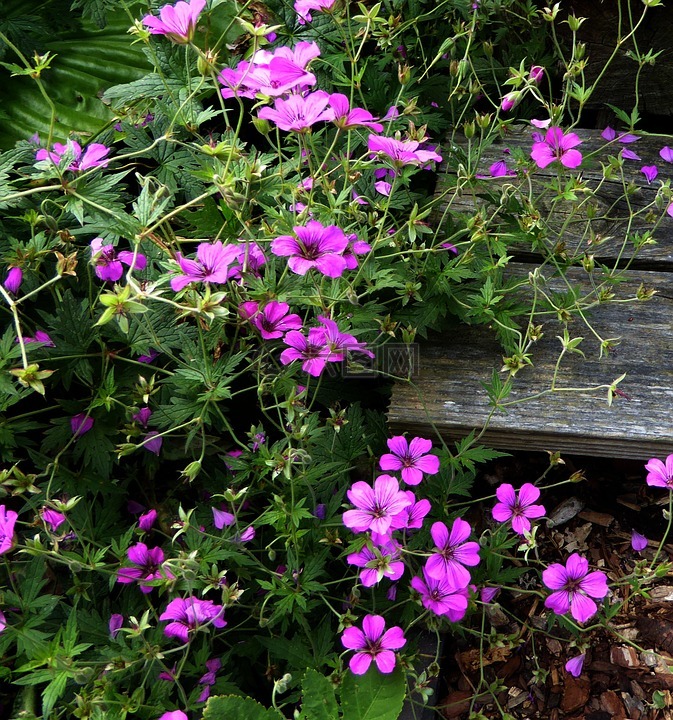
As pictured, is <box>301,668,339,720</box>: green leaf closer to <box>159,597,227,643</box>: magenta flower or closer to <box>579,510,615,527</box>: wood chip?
<box>159,597,227,643</box>: magenta flower

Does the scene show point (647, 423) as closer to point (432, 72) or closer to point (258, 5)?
point (432, 72)

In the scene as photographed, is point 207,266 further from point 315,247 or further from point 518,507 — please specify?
point 518,507

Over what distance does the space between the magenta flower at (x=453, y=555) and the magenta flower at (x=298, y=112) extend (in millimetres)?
671

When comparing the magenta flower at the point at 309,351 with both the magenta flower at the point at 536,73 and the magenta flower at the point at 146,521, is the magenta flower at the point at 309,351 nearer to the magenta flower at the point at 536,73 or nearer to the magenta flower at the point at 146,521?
the magenta flower at the point at 146,521

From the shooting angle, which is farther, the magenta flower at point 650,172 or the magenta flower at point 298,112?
the magenta flower at point 650,172

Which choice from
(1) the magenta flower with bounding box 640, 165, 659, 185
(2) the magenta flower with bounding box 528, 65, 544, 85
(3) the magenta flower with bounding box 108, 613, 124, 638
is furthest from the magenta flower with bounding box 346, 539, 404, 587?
(1) the magenta flower with bounding box 640, 165, 659, 185

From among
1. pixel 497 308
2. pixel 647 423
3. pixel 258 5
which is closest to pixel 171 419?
pixel 497 308

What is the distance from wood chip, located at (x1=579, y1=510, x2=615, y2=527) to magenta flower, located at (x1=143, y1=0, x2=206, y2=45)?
1.23 m

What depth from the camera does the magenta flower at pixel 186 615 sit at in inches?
47.4

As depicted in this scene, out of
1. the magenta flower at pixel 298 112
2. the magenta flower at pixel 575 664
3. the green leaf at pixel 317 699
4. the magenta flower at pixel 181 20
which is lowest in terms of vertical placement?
the magenta flower at pixel 575 664

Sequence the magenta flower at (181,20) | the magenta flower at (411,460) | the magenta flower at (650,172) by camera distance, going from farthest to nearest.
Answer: the magenta flower at (650,172) < the magenta flower at (411,460) < the magenta flower at (181,20)

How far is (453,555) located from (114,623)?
0.59 m

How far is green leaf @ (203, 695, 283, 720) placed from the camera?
117 centimetres

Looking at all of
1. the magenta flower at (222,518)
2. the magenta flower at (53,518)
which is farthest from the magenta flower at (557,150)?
the magenta flower at (53,518)
